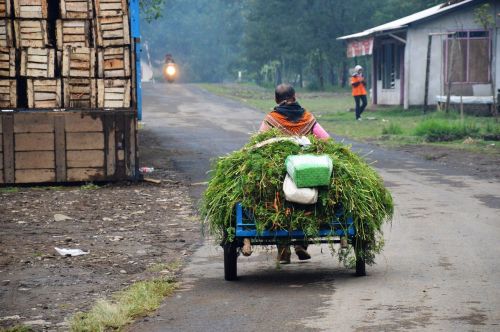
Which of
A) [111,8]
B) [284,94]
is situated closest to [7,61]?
[111,8]

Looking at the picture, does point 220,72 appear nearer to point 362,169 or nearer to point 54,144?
point 54,144

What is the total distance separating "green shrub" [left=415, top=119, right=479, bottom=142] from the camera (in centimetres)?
2742

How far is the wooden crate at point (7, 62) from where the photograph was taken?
1822 centimetres

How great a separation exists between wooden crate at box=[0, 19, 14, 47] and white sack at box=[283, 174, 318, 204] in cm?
1052

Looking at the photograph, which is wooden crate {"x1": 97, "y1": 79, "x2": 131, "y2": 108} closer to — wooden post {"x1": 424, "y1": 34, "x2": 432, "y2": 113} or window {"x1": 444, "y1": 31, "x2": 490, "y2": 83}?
wooden post {"x1": 424, "y1": 34, "x2": 432, "y2": 113}

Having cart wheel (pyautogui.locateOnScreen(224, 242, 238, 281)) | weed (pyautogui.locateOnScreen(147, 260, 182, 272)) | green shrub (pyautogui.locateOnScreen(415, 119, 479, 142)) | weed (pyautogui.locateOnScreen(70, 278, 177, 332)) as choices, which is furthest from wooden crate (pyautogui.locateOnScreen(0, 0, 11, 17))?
green shrub (pyautogui.locateOnScreen(415, 119, 479, 142))

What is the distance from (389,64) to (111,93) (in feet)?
88.9

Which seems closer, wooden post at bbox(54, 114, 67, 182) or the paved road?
the paved road

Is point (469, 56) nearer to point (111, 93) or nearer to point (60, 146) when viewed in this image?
point (111, 93)

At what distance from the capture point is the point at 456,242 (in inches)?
449

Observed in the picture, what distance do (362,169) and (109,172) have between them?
9.44 m

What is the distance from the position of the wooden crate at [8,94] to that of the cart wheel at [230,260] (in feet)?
31.5

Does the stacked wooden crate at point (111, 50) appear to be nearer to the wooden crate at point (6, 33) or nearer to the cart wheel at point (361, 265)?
the wooden crate at point (6, 33)

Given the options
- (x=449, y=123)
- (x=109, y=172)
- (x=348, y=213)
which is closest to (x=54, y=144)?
(x=109, y=172)
